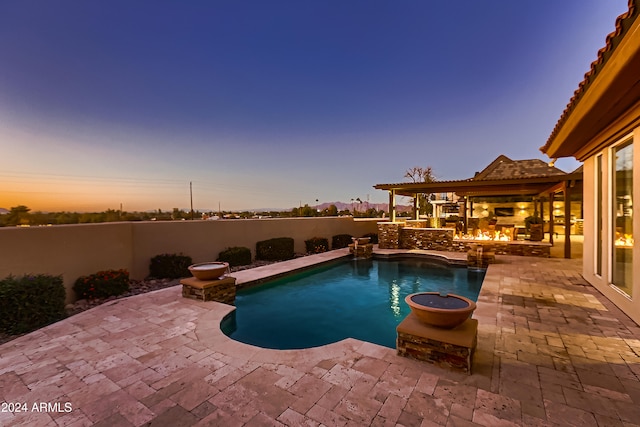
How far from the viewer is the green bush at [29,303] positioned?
5102 millimetres

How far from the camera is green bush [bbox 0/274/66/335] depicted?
16.7ft

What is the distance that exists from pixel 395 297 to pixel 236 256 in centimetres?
678

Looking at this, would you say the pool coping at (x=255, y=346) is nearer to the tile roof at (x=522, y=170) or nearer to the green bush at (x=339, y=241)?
the green bush at (x=339, y=241)

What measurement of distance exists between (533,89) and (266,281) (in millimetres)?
19614

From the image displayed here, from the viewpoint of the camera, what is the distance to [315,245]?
50.0ft

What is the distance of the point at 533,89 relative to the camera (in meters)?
16.8

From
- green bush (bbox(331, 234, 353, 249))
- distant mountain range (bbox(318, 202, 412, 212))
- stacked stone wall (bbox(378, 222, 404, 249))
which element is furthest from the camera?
distant mountain range (bbox(318, 202, 412, 212))

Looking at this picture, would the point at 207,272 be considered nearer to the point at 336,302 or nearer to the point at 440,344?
the point at 336,302

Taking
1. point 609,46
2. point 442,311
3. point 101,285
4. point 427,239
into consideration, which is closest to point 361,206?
point 427,239

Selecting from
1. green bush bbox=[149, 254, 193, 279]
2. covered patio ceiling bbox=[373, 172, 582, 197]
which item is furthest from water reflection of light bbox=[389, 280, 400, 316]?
green bush bbox=[149, 254, 193, 279]

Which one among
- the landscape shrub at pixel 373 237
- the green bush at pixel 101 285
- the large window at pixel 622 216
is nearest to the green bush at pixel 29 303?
the green bush at pixel 101 285

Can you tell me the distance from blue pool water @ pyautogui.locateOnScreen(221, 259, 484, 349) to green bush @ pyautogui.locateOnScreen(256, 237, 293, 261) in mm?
2632

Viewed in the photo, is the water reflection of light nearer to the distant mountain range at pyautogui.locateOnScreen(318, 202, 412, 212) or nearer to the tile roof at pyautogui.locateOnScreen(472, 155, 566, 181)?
the tile roof at pyautogui.locateOnScreen(472, 155, 566, 181)

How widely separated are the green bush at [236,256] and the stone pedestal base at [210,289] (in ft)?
14.5
